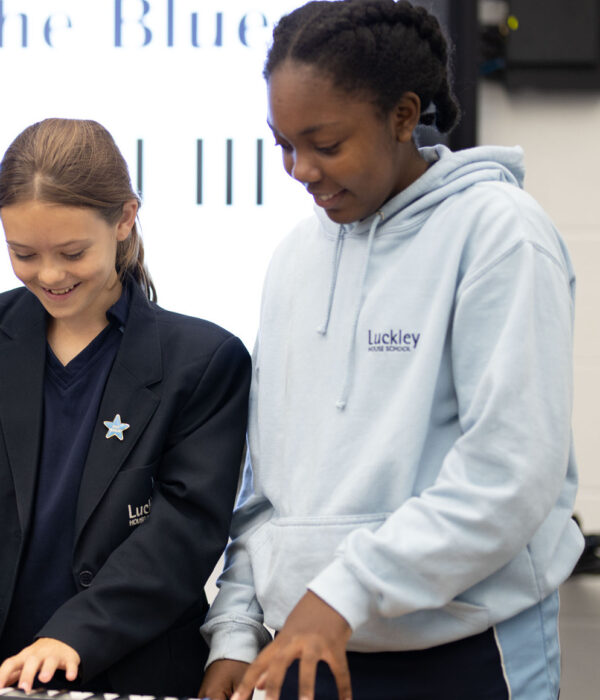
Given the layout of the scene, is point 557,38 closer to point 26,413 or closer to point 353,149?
point 353,149

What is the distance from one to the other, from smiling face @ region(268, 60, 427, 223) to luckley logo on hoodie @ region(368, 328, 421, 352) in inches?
5.2

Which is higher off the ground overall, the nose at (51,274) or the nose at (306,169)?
the nose at (306,169)

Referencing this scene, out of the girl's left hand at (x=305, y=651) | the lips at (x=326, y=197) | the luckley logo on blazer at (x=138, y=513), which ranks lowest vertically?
the luckley logo on blazer at (x=138, y=513)

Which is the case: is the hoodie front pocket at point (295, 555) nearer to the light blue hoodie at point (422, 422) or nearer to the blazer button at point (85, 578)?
the light blue hoodie at point (422, 422)

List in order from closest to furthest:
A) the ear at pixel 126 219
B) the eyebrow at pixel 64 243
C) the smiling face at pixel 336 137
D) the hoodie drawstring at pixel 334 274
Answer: the smiling face at pixel 336 137 < the hoodie drawstring at pixel 334 274 < the eyebrow at pixel 64 243 < the ear at pixel 126 219

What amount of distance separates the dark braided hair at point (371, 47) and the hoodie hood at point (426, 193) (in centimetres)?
8

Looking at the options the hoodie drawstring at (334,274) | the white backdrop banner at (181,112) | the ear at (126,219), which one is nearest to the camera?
the hoodie drawstring at (334,274)

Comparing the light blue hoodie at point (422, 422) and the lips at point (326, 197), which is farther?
the lips at point (326, 197)

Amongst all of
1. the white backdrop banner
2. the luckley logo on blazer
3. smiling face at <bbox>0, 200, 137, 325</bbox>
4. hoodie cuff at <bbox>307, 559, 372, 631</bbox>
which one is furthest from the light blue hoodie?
the white backdrop banner

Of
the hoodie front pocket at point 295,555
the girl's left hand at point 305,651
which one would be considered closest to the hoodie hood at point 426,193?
the hoodie front pocket at point 295,555

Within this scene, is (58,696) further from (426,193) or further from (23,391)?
(426,193)

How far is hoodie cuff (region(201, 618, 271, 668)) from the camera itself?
108 centimetres

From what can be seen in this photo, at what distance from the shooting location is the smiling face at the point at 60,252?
1132 mm

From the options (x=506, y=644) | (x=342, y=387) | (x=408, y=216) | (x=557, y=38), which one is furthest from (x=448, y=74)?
(x=557, y=38)
